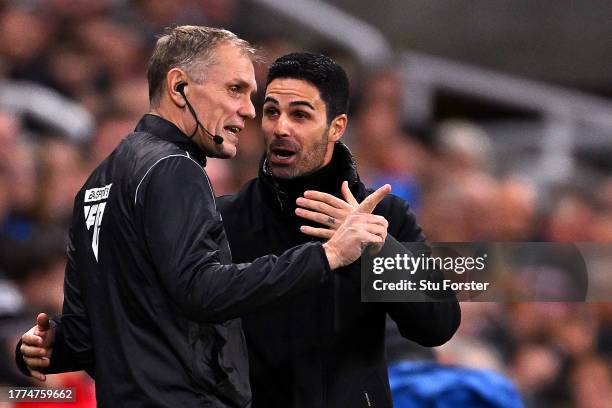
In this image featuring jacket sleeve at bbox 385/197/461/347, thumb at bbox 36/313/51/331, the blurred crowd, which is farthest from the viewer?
the blurred crowd

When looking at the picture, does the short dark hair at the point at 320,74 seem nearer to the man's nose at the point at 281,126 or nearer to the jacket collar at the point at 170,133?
the man's nose at the point at 281,126

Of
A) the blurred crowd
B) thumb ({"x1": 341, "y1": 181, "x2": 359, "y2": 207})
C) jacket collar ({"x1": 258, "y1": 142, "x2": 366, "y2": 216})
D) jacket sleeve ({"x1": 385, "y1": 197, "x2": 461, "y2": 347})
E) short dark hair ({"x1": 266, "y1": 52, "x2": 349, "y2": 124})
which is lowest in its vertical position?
jacket sleeve ({"x1": 385, "y1": 197, "x2": 461, "y2": 347})

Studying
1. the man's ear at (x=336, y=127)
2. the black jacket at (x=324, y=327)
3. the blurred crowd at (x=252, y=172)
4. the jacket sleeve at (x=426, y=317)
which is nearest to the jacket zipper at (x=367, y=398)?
the black jacket at (x=324, y=327)

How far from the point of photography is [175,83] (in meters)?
2.54

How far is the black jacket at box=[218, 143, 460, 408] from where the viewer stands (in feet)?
9.23

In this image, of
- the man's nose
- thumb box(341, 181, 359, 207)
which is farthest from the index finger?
the man's nose

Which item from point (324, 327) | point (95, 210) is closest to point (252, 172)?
point (324, 327)

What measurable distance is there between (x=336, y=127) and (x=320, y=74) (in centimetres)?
14

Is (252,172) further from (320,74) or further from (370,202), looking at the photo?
(370,202)

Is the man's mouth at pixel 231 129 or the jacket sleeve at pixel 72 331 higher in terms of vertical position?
the man's mouth at pixel 231 129

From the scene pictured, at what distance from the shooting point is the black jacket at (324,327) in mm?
2814

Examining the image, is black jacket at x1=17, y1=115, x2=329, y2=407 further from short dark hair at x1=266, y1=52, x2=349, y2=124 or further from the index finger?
short dark hair at x1=266, y1=52, x2=349, y2=124

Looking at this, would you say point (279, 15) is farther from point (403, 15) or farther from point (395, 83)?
point (403, 15)

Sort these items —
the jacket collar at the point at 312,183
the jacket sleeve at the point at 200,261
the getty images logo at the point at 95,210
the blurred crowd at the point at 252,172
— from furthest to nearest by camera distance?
1. the blurred crowd at the point at 252,172
2. the jacket collar at the point at 312,183
3. the getty images logo at the point at 95,210
4. the jacket sleeve at the point at 200,261
